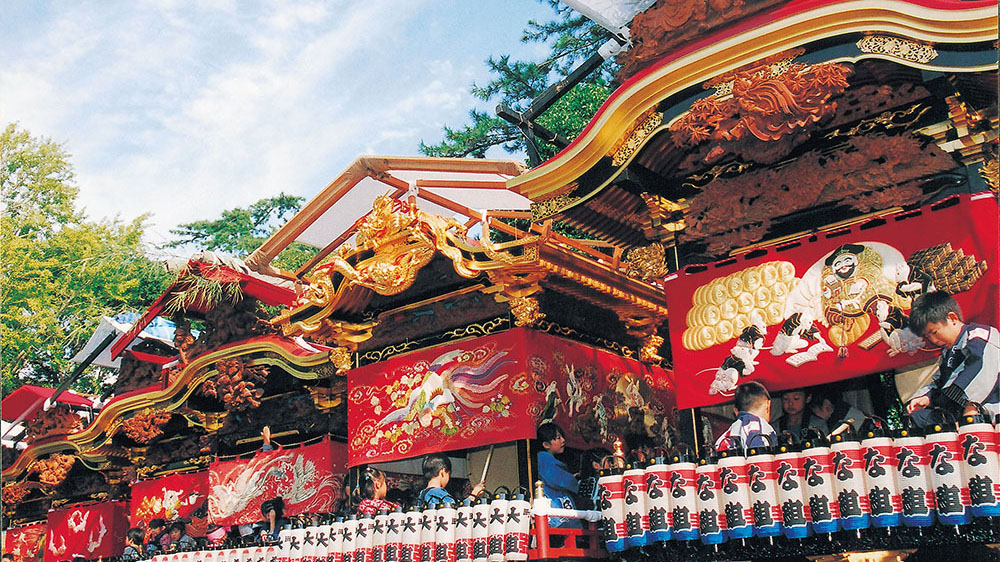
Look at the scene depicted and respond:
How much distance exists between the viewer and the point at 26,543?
1811 cm

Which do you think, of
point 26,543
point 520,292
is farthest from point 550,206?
point 26,543

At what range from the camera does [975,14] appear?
660 cm

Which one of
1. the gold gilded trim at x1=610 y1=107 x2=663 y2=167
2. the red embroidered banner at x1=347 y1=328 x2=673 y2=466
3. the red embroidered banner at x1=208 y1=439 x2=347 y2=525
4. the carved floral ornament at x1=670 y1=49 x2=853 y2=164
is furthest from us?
the red embroidered banner at x1=208 y1=439 x2=347 y2=525

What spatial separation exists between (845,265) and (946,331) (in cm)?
112

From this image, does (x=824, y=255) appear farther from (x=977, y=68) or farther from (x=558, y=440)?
(x=558, y=440)

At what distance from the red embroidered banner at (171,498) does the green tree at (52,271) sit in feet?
23.6

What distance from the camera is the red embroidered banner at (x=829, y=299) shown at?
A: 24.3ft

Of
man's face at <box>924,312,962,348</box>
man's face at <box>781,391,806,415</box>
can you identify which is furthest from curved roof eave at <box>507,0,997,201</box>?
man's face at <box>781,391,806,415</box>

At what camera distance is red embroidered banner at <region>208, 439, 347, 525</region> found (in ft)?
41.0

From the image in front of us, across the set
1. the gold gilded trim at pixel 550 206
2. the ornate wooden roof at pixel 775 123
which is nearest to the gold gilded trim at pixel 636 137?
the ornate wooden roof at pixel 775 123

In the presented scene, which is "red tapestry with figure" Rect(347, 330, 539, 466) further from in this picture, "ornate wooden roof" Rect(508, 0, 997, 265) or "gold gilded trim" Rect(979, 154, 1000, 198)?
"gold gilded trim" Rect(979, 154, 1000, 198)

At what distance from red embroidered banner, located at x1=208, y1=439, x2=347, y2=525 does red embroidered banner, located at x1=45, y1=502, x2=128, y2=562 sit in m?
4.26

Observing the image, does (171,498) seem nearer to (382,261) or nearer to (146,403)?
(146,403)

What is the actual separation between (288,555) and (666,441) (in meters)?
4.99
